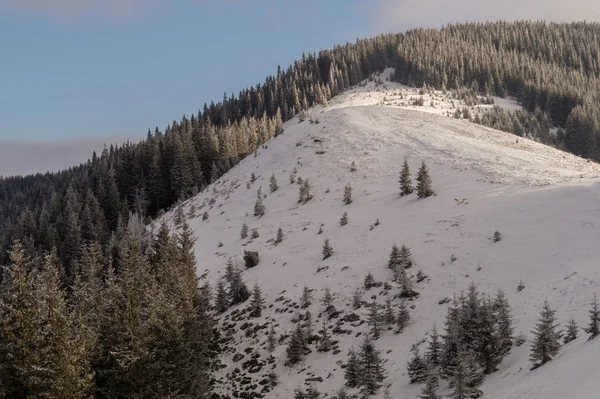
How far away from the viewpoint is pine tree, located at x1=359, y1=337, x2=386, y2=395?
2023cm

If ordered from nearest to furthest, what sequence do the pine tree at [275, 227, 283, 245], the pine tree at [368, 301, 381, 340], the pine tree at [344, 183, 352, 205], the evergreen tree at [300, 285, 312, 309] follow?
the pine tree at [368, 301, 381, 340] → the evergreen tree at [300, 285, 312, 309] → the pine tree at [275, 227, 283, 245] → the pine tree at [344, 183, 352, 205]

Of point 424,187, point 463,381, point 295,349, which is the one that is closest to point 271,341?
point 295,349

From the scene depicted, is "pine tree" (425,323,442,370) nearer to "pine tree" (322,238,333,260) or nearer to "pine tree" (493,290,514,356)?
"pine tree" (493,290,514,356)

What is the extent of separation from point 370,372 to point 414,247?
46.8 ft

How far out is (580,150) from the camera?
96312 millimetres

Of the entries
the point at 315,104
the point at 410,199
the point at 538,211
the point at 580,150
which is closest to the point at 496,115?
the point at 580,150

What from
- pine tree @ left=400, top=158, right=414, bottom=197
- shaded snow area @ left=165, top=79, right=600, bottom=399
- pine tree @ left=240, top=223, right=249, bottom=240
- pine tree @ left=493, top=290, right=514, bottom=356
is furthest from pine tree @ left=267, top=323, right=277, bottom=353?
pine tree @ left=400, top=158, right=414, bottom=197

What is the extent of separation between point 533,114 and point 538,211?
93963mm

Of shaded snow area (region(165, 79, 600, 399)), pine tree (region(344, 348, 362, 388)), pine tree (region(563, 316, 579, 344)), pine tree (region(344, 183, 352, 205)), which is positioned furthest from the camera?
pine tree (region(344, 183, 352, 205))

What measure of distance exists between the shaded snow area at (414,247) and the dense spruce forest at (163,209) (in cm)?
477

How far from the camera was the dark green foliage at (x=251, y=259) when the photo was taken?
3903 cm

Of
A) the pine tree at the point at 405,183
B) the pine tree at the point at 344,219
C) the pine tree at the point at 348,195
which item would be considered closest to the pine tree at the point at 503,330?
the pine tree at the point at 344,219

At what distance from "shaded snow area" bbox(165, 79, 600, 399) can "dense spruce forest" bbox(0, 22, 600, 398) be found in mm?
4769

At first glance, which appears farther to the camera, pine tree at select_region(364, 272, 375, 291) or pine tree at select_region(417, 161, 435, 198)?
pine tree at select_region(417, 161, 435, 198)
